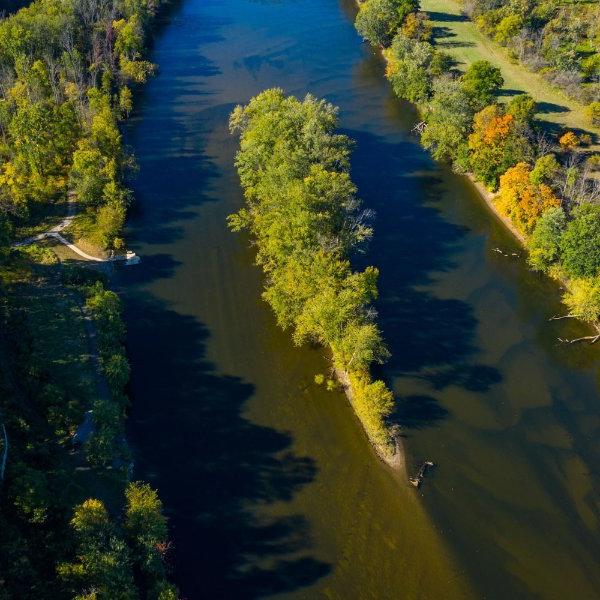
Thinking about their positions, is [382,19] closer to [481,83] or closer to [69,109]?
[481,83]

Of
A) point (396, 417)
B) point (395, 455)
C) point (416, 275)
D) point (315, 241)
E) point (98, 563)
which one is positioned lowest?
point (395, 455)

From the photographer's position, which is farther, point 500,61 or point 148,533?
point 500,61

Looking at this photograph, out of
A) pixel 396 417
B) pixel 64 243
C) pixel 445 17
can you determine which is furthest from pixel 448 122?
pixel 64 243

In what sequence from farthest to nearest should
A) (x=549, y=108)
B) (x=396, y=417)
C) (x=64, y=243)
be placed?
(x=549, y=108), (x=64, y=243), (x=396, y=417)

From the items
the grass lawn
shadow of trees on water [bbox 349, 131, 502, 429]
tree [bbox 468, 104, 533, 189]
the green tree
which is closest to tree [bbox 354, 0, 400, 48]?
the green tree

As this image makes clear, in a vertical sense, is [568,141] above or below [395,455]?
above

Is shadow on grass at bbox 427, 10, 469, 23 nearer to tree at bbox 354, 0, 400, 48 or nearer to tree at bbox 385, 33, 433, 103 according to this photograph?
tree at bbox 354, 0, 400, 48

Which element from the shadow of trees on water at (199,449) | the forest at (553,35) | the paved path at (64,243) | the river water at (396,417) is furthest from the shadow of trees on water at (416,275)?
the forest at (553,35)

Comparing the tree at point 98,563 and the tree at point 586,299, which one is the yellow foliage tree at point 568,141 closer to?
the tree at point 586,299
